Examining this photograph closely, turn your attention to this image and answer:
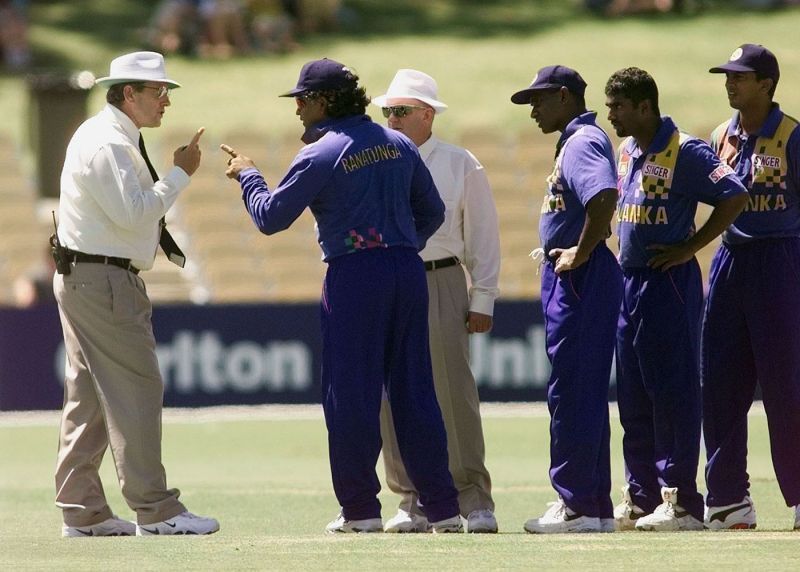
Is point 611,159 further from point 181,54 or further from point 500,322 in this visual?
point 181,54

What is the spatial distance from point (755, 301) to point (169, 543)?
9.44 feet

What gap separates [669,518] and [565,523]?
0.53 metres

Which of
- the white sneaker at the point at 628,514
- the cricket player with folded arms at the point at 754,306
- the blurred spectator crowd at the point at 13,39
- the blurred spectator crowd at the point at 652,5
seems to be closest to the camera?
the cricket player with folded arms at the point at 754,306

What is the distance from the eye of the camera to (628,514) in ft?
25.2

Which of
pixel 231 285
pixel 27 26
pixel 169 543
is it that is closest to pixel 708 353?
pixel 169 543

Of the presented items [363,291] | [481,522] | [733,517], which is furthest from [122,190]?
[733,517]

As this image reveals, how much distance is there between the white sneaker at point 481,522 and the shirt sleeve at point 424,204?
1316 mm

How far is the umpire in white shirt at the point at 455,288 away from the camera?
25.9ft

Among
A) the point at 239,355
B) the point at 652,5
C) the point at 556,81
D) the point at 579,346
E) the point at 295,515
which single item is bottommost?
the point at 295,515

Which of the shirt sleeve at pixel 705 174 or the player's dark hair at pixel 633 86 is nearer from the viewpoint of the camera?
the shirt sleeve at pixel 705 174

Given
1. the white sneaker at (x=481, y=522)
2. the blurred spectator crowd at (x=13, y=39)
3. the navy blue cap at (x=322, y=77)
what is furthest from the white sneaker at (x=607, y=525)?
the blurred spectator crowd at (x=13, y=39)

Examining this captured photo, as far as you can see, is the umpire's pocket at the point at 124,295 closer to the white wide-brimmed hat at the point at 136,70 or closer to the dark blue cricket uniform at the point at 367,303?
the dark blue cricket uniform at the point at 367,303

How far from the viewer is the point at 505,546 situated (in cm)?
645

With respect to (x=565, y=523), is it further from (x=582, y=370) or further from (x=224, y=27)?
(x=224, y=27)
